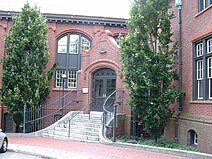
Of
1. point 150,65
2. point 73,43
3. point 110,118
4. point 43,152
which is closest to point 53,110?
point 73,43

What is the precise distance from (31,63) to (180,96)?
10567 millimetres

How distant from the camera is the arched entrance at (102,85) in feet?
60.3

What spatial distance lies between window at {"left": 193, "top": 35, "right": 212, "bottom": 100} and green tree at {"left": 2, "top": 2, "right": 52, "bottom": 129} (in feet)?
33.7

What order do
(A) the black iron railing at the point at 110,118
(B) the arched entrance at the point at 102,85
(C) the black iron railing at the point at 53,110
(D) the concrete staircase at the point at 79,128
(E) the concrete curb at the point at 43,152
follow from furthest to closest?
(C) the black iron railing at the point at 53,110, (B) the arched entrance at the point at 102,85, (D) the concrete staircase at the point at 79,128, (A) the black iron railing at the point at 110,118, (E) the concrete curb at the point at 43,152

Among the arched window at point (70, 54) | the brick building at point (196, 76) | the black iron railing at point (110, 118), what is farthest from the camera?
the arched window at point (70, 54)

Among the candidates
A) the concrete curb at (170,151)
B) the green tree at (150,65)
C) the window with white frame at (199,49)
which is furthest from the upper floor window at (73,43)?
the window with white frame at (199,49)

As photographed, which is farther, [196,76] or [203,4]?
[196,76]

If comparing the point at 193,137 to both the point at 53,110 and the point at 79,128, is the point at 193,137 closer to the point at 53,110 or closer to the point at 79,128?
the point at 79,128

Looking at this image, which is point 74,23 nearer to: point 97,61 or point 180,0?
point 97,61

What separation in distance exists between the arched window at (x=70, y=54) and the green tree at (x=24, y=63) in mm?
2722

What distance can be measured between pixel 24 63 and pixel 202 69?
11.5 metres

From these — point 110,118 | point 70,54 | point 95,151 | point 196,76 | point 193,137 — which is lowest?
point 95,151

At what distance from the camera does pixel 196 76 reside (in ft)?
39.2

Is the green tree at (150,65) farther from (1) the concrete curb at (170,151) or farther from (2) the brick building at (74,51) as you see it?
(2) the brick building at (74,51)
